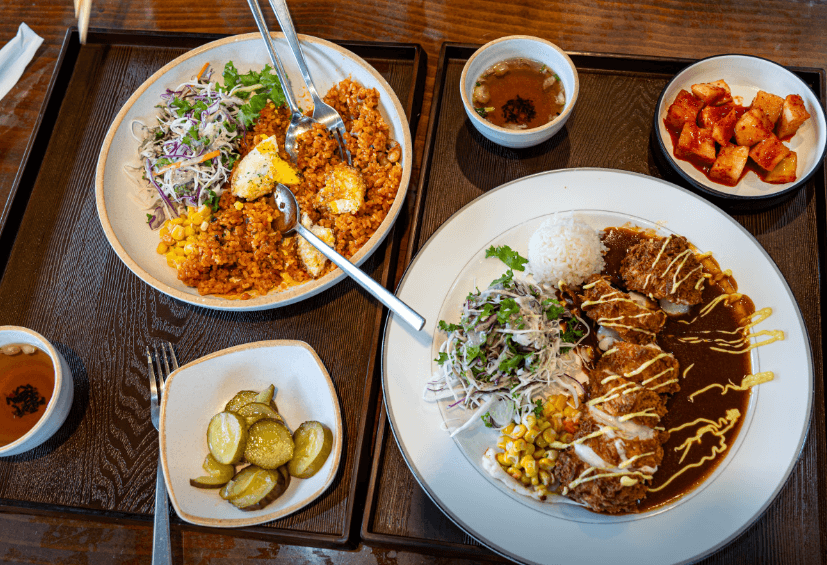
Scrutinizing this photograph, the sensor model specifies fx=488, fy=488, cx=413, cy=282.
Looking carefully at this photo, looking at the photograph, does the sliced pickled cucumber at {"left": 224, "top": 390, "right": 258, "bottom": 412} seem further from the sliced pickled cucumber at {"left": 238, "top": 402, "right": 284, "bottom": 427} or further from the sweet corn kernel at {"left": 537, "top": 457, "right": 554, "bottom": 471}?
the sweet corn kernel at {"left": 537, "top": 457, "right": 554, "bottom": 471}

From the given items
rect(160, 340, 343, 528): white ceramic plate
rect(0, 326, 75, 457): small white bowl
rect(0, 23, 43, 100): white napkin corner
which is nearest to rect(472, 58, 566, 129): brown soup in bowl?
rect(160, 340, 343, 528): white ceramic plate

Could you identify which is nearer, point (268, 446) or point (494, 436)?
point (268, 446)

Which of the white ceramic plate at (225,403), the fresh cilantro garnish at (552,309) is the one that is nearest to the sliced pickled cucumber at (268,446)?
the white ceramic plate at (225,403)

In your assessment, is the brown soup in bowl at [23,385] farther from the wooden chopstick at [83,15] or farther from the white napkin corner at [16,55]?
the wooden chopstick at [83,15]

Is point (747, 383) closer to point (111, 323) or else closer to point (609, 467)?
point (609, 467)

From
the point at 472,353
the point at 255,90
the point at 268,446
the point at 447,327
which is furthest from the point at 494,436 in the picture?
the point at 255,90

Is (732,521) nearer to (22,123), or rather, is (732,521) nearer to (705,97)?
(705,97)

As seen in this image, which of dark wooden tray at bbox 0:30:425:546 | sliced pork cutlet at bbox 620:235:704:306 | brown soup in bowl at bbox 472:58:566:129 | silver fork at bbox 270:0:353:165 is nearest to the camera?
sliced pork cutlet at bbox 620:235:704:306
